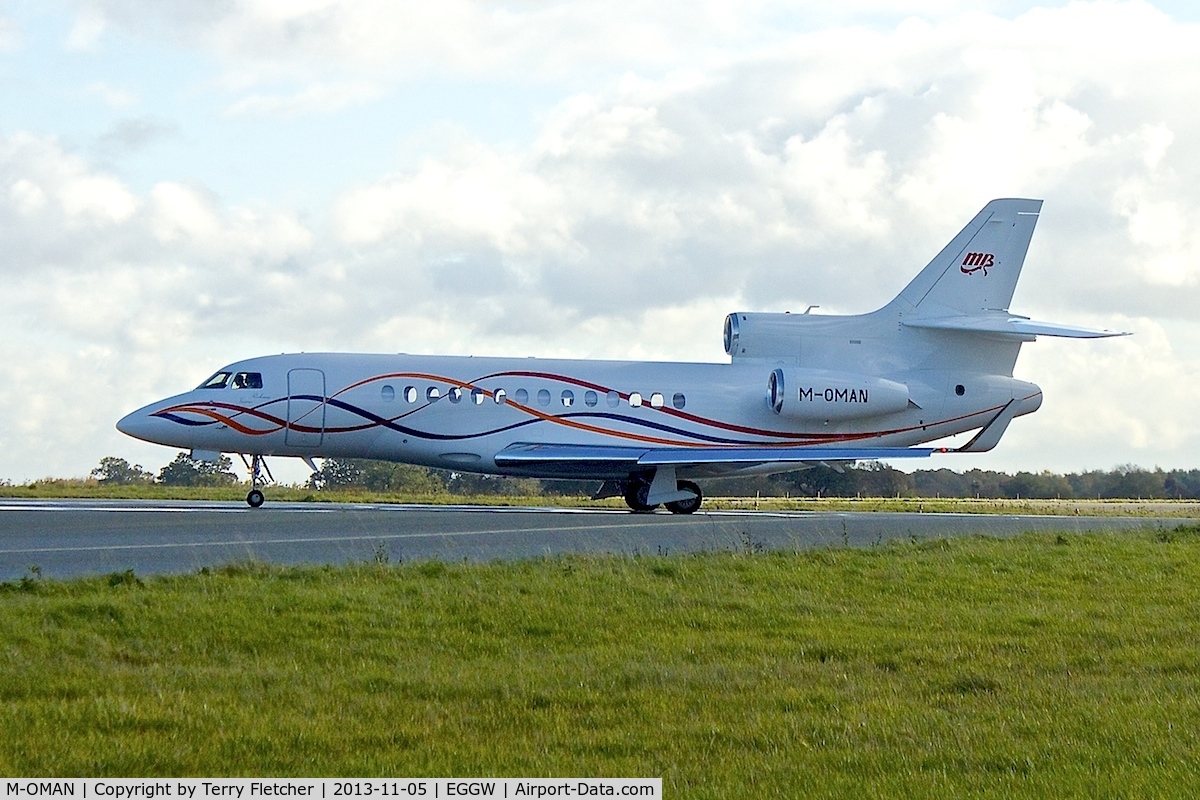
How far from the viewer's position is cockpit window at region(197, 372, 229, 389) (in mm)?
30703

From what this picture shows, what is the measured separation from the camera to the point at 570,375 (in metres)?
32.7

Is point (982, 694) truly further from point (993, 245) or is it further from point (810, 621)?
point (993, 245)

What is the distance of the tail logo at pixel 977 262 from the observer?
36.1 m

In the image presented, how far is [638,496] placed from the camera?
3253cm

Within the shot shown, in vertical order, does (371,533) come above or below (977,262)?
below

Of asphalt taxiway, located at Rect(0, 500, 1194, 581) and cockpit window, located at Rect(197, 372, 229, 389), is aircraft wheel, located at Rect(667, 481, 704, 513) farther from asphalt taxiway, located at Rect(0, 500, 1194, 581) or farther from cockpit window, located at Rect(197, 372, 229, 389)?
cockpit window, located at Rect(197, 372, 229, 389)

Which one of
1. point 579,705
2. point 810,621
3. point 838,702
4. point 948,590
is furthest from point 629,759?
point 948,590

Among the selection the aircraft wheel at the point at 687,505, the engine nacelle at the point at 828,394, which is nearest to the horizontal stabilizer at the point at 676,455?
the aircraft wheel at the point at 687,505

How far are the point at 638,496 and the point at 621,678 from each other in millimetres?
22867

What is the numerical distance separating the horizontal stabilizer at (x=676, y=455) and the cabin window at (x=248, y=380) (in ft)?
18.7

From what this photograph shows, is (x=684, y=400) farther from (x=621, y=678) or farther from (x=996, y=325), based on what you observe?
(x=621, y=678)

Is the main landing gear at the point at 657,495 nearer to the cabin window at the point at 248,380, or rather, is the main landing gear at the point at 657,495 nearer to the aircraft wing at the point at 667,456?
the aircraft wing at the point at 667,456

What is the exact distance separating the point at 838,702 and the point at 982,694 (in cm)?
118

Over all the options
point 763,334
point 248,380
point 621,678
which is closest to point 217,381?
point 248,380
